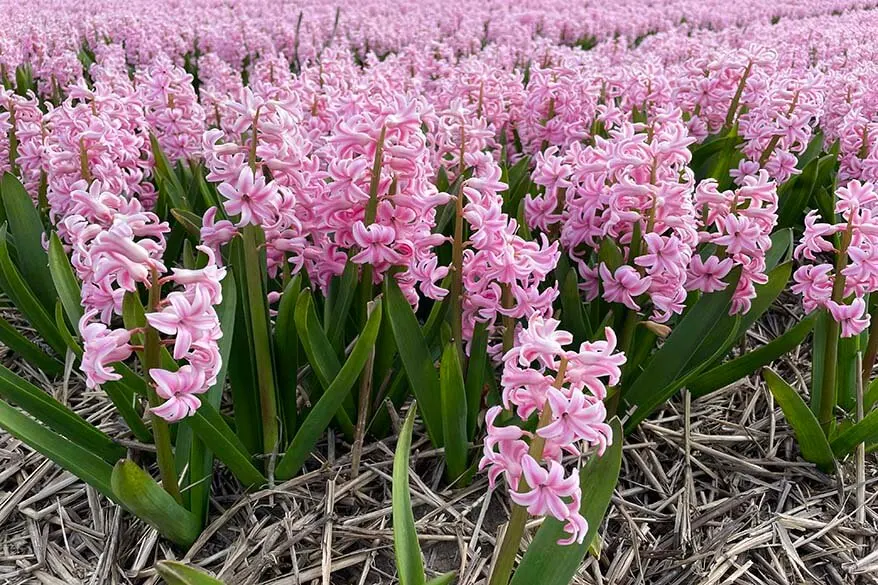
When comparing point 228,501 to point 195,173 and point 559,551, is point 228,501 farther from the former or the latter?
point 195,173

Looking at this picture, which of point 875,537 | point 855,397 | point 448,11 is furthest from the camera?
point 448,11

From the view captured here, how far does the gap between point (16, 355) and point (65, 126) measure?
1.02 m

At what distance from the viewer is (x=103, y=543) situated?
6.49 ft

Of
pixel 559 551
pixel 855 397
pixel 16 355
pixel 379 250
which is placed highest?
pixel 379 250

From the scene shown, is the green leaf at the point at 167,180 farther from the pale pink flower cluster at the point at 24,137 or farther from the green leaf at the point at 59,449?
the green leaf at the point at 59,449

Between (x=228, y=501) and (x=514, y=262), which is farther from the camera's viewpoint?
(x=228, y=501)

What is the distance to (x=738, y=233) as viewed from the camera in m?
1.95

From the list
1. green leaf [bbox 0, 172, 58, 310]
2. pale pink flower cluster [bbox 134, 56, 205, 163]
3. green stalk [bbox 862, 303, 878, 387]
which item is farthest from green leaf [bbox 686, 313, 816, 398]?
green leaf [bbox 0, 172, 58, 310]

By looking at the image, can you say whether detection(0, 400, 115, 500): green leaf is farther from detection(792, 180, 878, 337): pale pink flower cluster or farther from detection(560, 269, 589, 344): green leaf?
detection(792, 180, 878, 337): pale pink flower cluster

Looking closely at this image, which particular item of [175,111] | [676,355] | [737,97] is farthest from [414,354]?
[737,97]

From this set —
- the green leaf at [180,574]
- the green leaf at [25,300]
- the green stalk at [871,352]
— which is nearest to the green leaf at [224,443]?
the green leaf at [180,574]

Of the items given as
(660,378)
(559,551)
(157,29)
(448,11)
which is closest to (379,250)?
(559,551)

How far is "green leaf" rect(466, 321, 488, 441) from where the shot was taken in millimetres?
2006

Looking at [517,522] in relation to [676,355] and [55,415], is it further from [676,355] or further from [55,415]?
[55,415]
